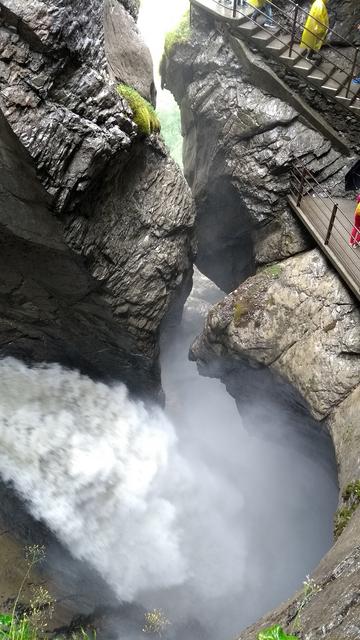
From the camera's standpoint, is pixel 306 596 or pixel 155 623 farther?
pixel 155 623

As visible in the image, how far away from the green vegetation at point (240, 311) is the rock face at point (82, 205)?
1.62 meters

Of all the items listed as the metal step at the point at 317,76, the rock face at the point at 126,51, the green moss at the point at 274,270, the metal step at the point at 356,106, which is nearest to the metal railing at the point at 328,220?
the green moss at the point at 274,270

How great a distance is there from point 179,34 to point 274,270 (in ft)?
27.1

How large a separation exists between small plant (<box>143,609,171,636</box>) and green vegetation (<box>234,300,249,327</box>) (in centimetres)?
715

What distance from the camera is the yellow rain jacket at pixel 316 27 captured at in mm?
10070

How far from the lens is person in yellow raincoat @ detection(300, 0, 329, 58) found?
33.0 feet

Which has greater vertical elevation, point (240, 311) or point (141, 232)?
point (141, 232)

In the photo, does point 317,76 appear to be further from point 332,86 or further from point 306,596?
point 306,596

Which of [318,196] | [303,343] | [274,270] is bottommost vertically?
[303,343]

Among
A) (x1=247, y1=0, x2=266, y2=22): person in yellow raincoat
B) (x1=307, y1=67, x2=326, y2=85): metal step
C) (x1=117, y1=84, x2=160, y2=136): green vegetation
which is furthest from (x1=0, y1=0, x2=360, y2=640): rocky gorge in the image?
(x1=247, y1=0, x2=266, y2=22): person in yellow raincoat

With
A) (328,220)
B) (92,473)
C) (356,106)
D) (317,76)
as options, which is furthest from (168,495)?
(317,76)

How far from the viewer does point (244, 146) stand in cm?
1177

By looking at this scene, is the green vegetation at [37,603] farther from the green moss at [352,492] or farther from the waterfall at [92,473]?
the green moss at [352,492]

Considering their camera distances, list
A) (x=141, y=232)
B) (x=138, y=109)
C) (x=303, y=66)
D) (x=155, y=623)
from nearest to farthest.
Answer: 1. (x=138, y=109)
2. (x=141, y=232)
3. (x=155, y=623)
4. (x=303, y=66)
